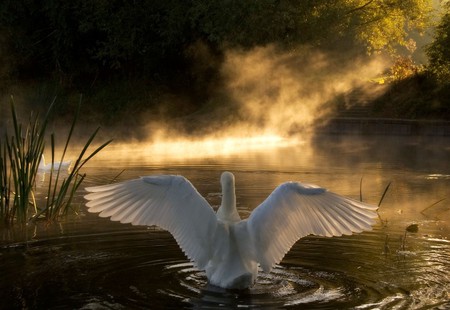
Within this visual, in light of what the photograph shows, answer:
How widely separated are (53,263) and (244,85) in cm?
2627

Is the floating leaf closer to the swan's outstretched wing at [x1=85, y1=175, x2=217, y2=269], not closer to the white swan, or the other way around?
the white swan

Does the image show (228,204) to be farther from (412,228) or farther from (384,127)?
(384,127)

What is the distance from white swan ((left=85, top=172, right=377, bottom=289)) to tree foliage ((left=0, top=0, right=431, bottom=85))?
2340 cm

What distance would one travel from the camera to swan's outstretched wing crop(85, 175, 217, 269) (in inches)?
290

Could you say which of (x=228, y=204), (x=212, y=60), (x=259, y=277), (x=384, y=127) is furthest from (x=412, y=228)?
(x=212, y=60)

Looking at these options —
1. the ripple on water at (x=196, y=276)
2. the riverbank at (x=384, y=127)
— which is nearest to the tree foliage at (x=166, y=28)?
the riverbank at (x=384, y=127)

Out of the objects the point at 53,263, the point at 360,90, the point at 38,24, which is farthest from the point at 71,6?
the point at 53,263

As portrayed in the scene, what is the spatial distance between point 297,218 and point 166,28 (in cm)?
2700

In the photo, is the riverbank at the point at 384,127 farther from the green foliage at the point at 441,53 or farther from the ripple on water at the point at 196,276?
the ripple on water at the point at 196,276

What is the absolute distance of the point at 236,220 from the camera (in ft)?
24.2

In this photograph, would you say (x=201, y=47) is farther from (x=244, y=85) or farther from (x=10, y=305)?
(x=10, y=305)

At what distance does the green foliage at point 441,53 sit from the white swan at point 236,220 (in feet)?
77.7

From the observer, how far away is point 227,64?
3416 centimetres

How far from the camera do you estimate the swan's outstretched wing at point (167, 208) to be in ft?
24.1
